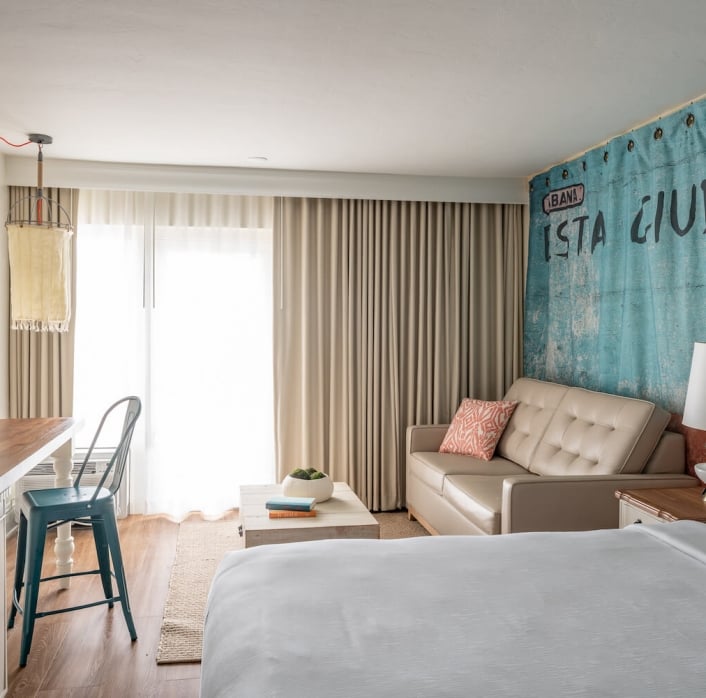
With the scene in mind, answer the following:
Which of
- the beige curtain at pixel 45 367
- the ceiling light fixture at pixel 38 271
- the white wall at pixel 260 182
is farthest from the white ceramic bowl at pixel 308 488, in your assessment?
the white wall at pixel 260 182

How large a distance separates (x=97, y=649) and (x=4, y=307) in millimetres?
2571

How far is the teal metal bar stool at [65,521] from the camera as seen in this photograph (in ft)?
8.94

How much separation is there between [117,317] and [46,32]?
2566 mm

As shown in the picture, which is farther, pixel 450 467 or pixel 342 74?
pixel 450 467

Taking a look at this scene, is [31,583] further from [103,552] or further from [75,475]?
[75,475]

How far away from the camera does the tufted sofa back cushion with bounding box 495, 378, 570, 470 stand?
4.10 m

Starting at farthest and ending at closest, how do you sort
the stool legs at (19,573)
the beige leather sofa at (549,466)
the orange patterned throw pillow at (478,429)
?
the orange patterned throw pillow at (478,429), the beige leather sofa at (549,466), the stool legs at (19,573)

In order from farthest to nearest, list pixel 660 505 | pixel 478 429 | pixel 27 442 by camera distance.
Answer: pixel 478 429 → pixel 27 442 → pixel 660 505

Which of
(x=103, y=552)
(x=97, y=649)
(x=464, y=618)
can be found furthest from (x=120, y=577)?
(x=464, y=618)

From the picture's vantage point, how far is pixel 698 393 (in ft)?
9.09

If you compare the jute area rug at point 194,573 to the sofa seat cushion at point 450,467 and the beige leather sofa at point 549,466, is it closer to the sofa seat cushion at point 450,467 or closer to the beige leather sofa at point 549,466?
the beige leather sofa at point 549,466

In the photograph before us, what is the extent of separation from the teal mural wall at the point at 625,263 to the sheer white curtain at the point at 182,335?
1966mm

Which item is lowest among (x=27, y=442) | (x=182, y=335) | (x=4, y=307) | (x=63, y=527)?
(x=63, y=527)

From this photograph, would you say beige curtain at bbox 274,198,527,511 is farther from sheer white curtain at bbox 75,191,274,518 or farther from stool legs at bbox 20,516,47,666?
stool legs at bbox 20,516,47,666
